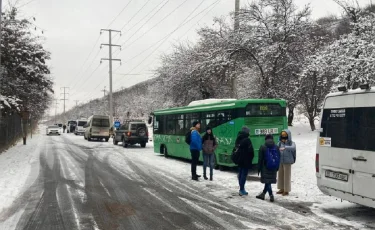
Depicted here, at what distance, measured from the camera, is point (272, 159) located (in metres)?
8.75

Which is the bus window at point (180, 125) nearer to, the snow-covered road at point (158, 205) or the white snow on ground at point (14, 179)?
the snow-covered road at point (158, 205)

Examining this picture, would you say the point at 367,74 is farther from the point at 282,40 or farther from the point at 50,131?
the point at 50,131

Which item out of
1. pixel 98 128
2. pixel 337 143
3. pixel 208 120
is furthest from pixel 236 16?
pixel 98 128

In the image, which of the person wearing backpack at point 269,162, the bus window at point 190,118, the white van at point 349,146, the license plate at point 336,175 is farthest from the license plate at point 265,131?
Answer: the license plate at point 336,175

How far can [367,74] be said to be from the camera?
16156mm

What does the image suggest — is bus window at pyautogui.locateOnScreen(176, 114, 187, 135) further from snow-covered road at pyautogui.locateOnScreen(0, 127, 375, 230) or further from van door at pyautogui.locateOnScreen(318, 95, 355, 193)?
van door at pyautogui.locateOnScreen(318, 95, 355, 193)

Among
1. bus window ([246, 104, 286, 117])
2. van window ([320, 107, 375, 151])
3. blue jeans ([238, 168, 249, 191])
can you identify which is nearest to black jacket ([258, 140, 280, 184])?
blue jeans ([238, 168, 249, 191])

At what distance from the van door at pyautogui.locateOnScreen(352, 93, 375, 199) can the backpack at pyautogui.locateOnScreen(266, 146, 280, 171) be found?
197cm

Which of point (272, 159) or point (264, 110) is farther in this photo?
point (264, 110)

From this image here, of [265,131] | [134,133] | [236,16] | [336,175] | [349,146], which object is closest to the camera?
[349,146]

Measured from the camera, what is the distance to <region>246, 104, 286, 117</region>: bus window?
13.7 metres

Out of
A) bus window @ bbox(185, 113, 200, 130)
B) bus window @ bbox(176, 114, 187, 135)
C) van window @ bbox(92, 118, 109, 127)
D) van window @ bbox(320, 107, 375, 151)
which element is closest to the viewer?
van window @ bbox(320, 107, 375, 151)

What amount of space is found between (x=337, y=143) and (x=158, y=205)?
4.00 meters

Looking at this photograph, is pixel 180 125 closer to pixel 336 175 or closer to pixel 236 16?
pixel 236 16
